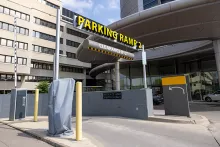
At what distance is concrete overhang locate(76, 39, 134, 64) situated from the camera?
13.7m

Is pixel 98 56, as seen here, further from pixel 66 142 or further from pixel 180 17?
pixel 66 142

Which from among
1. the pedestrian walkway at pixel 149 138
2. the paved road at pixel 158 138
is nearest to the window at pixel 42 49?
the pedestrian walkway at pixel 149 138

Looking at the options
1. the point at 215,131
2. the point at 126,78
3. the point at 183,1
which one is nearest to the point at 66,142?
the point at 215,131

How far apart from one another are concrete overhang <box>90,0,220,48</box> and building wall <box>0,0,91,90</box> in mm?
14470

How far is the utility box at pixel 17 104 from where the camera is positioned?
14761 mm

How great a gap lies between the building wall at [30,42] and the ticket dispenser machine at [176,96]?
2257 cm

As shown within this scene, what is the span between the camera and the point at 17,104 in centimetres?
1515

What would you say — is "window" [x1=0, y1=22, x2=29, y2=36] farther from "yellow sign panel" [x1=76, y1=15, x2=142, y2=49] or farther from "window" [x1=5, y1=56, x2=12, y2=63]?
"yellow sign panel" [x1=76, y1=15, x2=142, y2=49]

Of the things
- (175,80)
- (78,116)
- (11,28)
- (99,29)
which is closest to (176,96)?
(175,80)

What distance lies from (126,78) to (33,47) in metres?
20.5

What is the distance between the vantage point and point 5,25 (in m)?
37.6

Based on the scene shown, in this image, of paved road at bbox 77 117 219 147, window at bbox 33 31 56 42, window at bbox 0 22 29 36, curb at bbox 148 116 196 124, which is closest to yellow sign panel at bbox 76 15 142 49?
curb at bbox 148 116 196 124

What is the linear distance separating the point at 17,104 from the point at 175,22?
52.3ft

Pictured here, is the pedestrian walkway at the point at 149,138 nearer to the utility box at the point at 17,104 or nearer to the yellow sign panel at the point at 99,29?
the yellow sign panel at the point at 99,29
